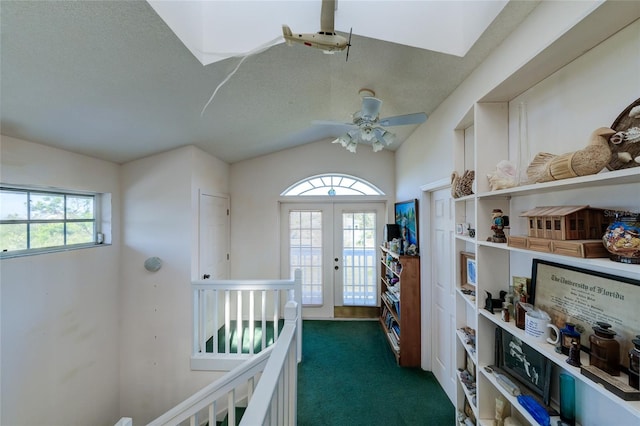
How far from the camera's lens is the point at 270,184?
13.6 feet

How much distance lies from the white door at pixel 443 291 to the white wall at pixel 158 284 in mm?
2487

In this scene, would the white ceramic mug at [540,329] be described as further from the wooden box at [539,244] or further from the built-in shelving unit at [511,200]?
the wooden box at [539,244]

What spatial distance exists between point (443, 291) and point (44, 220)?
388 centimetres

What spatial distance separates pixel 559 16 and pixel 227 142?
10.1 feet

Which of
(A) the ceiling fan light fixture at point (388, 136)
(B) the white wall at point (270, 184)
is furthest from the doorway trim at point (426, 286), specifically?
(B) the white wall at point (270, 184)

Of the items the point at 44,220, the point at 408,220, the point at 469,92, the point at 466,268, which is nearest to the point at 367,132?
the point at 469,92

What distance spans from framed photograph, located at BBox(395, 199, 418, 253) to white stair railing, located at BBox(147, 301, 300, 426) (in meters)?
1.91

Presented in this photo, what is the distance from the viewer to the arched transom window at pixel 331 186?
4.14 metres

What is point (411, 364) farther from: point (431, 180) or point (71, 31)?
point (71, 31)

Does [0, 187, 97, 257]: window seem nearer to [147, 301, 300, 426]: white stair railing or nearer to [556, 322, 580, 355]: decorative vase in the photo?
[147, 301, 300, 426]: white stair railing

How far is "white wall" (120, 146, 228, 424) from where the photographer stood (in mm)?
2887

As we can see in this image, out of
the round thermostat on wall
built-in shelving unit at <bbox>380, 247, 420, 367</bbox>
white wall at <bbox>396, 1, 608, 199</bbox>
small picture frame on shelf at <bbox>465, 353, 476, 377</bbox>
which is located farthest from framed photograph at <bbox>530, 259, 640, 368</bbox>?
the round thermostat on wall

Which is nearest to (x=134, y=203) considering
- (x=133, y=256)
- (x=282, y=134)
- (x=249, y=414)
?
(x=133, y=256)

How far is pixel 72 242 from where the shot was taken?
2590mm
